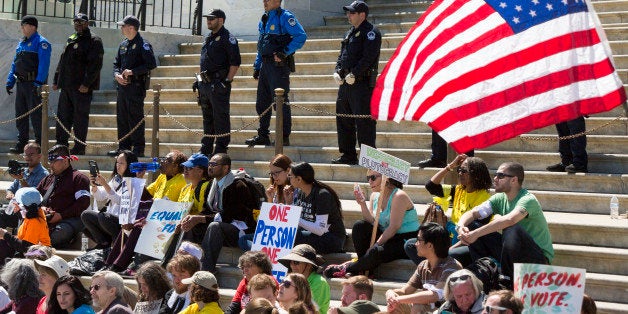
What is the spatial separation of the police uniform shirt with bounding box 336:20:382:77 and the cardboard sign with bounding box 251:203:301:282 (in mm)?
3249

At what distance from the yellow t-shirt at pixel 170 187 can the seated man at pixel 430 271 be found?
12.7 feet

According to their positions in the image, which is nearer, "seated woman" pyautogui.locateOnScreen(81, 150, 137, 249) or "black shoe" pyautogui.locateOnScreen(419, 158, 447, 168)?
"seated woman" pyautogui.locateOnScreen(81, 150, 137, 249)

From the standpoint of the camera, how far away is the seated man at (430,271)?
9.50 metres

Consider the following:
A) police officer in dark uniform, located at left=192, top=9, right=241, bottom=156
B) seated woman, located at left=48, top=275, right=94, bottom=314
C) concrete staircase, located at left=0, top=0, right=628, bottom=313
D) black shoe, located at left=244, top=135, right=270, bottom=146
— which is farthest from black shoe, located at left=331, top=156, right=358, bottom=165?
seated woman, located at left=48, top=275, right=94, bottom=314

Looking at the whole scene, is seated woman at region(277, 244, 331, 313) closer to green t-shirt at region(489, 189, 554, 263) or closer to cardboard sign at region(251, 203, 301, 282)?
cardboard sign at region(251, 203, 301, 282)

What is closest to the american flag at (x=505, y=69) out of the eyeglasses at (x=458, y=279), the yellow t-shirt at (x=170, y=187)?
the eyeglasses at (x=458, y=279)

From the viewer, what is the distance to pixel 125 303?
9.92 metres

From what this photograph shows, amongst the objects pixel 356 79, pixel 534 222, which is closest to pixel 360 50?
pixel 356 79

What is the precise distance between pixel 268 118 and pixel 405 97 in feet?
21.8

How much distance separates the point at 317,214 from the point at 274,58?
430cm

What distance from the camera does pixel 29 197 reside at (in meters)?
13.5

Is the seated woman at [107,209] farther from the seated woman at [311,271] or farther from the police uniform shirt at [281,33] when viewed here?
the seated woman at [311,271]

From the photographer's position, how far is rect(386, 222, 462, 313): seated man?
9500 mm

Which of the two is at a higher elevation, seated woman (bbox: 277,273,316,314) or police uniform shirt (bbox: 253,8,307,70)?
police uniform shirt (bbox: 253,8,307,70)
